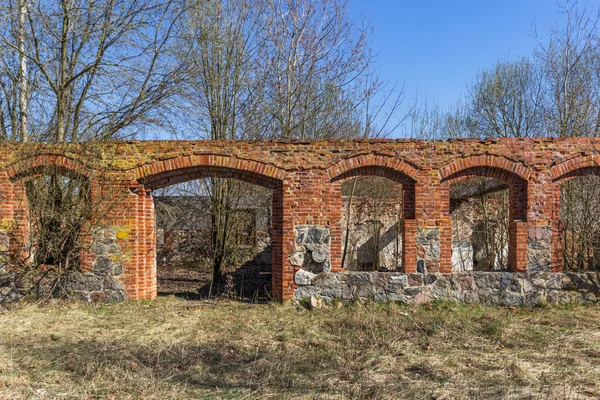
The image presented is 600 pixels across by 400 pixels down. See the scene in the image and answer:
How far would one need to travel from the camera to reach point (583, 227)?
8.18 metres

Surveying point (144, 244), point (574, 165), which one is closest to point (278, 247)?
point (144, 244)

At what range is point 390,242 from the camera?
13484mm

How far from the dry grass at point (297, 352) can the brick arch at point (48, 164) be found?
2.55 m

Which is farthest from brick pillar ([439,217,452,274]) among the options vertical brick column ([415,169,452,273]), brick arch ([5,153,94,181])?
brick arch ([5,153,94,181])

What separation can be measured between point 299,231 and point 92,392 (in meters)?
4.40

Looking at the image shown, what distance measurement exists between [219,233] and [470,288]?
21.3 ft

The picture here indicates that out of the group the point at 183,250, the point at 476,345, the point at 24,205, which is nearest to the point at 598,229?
the point at 476,345

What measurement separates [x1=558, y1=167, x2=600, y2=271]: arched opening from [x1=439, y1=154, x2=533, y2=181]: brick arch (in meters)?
0.85

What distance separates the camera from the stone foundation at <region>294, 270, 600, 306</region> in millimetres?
7559

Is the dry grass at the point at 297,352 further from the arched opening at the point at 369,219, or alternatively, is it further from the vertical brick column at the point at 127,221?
the arched opening at the point at 369,219

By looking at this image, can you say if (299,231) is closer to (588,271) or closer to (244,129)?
(244,129)

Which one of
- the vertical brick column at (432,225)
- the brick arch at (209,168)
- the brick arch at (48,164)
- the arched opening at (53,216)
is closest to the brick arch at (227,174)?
the brick arch at (209,168)

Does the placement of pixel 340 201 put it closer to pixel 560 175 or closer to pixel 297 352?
pixel 297 352

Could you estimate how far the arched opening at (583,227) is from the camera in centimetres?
777
